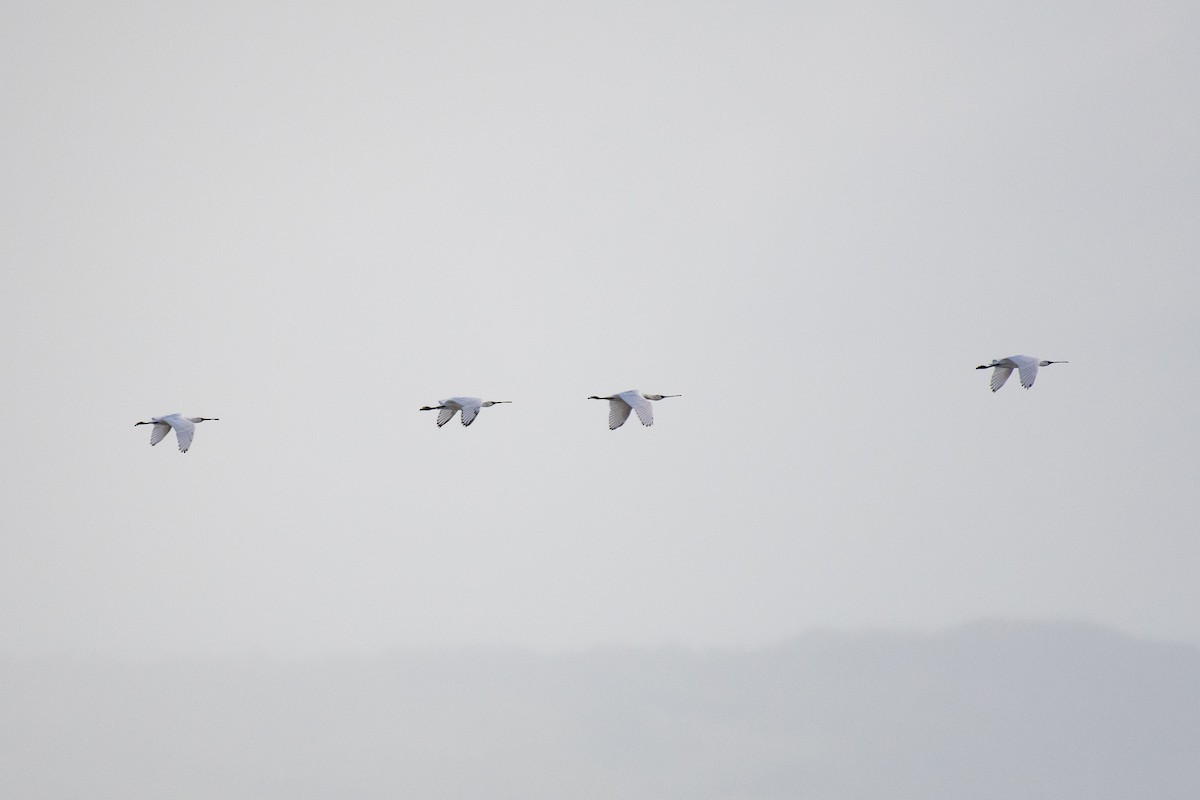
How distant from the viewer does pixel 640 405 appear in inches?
4545

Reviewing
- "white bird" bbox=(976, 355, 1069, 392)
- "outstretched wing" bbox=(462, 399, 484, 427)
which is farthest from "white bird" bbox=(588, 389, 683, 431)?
"white bird" bbox=(976, 355, 1069, 392)

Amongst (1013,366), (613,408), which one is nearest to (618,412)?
(613,408)

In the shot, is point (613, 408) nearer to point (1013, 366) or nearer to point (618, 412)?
point (618, 412)

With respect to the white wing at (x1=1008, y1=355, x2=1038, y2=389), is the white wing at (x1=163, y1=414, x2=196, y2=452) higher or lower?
lower

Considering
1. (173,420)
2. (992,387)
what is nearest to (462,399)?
(173,420)

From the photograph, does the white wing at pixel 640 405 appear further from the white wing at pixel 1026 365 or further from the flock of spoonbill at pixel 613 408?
the white wing at pixel 1026 365

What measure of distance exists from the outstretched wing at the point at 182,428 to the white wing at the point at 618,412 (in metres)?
34.0

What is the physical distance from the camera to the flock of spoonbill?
112294mm

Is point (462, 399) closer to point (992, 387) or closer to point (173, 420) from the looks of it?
point (173, 420)

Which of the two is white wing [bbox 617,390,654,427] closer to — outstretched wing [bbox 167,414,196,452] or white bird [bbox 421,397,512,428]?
white bird [bbox 421,397,512,428]

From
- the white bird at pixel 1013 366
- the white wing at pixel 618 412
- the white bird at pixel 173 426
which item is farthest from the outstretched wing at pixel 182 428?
the white bird at pixel 1013 366

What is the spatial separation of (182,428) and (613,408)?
119 ft

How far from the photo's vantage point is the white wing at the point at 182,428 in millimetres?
117000

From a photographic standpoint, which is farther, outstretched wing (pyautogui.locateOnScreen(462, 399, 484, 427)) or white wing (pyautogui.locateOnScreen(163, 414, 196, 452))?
white wing (pyautogui.locateOnScreen(163, 414, 196, 452))
